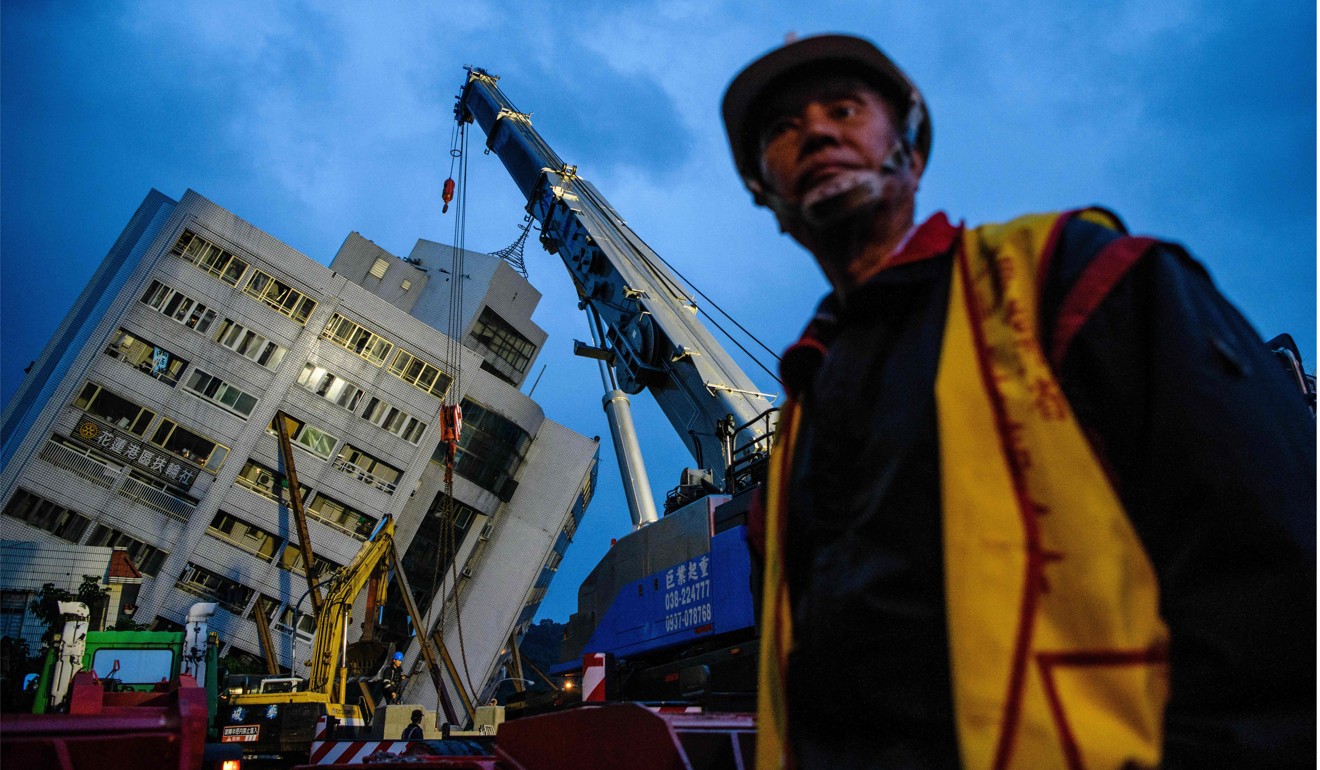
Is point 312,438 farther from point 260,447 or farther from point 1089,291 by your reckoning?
point 1089,291

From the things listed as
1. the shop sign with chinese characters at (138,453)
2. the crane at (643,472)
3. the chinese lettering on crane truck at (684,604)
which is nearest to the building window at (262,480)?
the shop sign with chinese characters at (138,453)

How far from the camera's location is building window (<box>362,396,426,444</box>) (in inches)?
1575

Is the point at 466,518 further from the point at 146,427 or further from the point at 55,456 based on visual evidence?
the point at 55,456

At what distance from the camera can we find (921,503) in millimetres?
1145

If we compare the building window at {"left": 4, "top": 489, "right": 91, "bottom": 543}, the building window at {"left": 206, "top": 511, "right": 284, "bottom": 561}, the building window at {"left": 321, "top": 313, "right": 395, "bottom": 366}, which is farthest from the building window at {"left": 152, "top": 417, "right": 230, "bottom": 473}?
the building window at {"left": 321, "top": 313, "right": 395, "bottom": 366}

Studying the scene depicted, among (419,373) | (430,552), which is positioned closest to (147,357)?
(419,373)

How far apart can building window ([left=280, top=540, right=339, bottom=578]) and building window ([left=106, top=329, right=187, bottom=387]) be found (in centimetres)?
919

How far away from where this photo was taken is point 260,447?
3691cm

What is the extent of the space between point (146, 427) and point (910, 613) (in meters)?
40.9

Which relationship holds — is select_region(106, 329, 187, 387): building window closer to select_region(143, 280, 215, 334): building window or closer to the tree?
select_region(143, 280, 215, 334): building window

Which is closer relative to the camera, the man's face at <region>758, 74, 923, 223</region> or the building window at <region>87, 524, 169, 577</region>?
the man's face at <region>758, 74, 923, 223</region>

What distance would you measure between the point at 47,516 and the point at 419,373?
55.1 feet

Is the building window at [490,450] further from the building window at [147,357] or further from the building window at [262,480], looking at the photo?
the building window at [147,357]

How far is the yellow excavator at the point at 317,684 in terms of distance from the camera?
15031 mm
